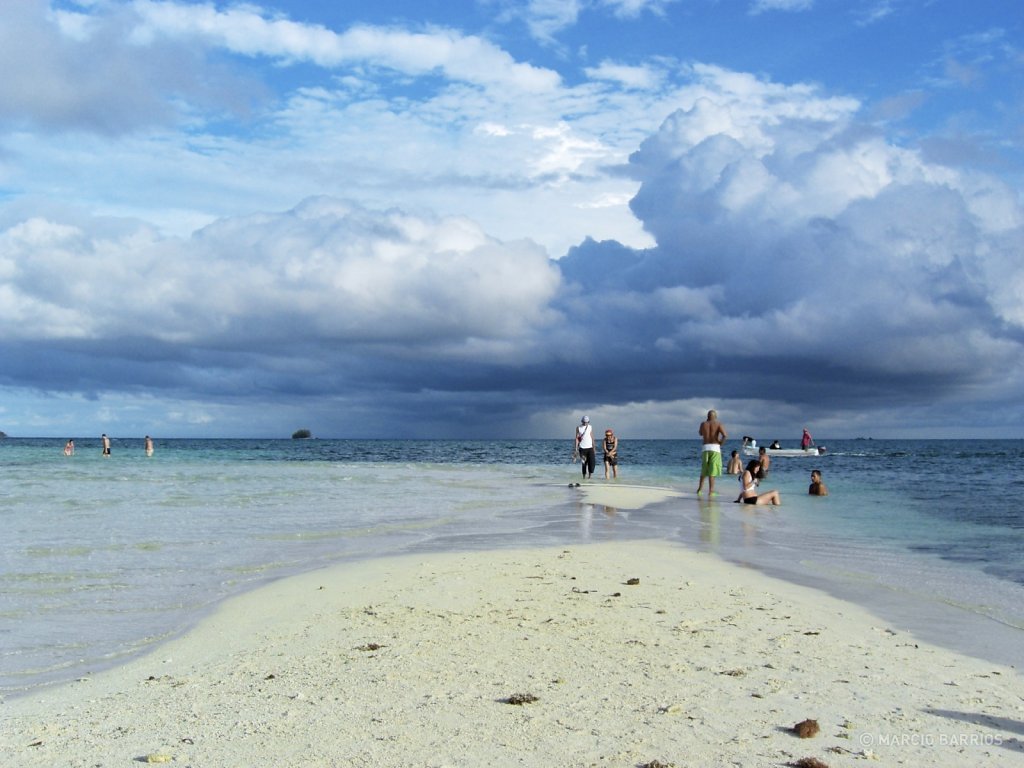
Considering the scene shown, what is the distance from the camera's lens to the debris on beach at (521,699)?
17.2 feet

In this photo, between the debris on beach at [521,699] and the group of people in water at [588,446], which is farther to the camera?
the group of people in water at [588,446]

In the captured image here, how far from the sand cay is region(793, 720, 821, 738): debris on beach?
0.04 ft

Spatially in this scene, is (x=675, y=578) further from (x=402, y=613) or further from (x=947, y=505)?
(x=947, y=505)

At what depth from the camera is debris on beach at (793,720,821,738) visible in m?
4.67

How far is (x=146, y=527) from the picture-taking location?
15.5 m

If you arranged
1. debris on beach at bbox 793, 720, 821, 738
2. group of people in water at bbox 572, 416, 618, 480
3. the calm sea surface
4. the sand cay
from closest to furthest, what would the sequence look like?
the sand cay < debris on beach at bbox 793, 720, 821, 738 < the calm sea surface < group of people in water at bbox 572, 416, 618, 480

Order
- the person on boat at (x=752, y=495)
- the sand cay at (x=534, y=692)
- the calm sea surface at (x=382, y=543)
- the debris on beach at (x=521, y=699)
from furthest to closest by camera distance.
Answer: the person on boat at (x=752, y=495)
the calm sea surface at (x=382, y=543)
the debris on beach at (x=521, y=699)
the sand cay at (x=534, y=692)

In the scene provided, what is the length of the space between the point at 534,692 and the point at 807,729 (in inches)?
68.2

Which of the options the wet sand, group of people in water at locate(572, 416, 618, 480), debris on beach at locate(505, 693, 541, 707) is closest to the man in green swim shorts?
group of people in water at locate(572, 416, 618, 480)

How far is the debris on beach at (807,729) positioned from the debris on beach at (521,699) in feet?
5.23

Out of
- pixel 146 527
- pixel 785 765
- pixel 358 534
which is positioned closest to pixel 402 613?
pixel 785 765
